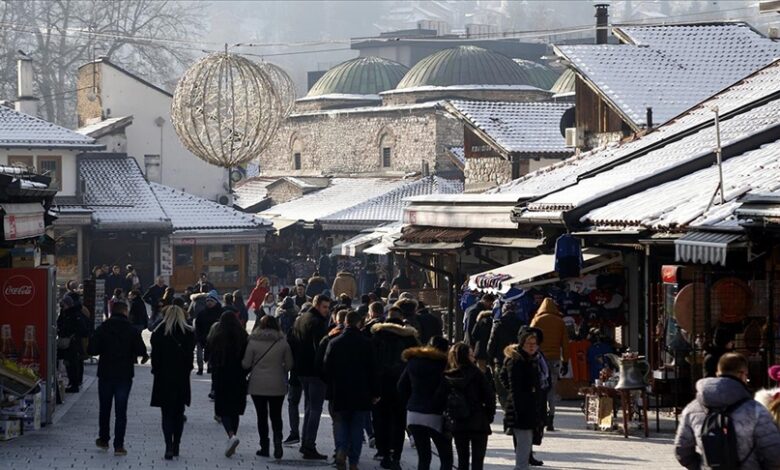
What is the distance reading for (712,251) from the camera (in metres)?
15.2

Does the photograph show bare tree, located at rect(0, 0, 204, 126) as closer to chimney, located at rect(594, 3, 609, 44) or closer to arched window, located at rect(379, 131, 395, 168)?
arched window, located at rect(379, 131, 395, 168)

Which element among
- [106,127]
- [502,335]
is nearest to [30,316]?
[502,335]

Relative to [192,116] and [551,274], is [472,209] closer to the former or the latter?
[551,274]

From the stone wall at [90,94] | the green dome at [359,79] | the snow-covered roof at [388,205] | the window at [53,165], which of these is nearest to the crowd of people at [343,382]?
the window at [53,165]

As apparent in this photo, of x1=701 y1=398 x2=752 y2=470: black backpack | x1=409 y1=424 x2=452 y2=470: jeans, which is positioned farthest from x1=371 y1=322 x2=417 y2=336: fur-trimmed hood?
x1=701 y1=398 x2=752 y2=470: black backpack

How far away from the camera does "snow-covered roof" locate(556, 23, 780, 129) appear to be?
31.0 metres

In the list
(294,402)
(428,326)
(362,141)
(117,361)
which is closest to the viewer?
(117,361)

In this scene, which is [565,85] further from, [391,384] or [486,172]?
[391,384]

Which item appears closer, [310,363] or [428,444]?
[428,444]

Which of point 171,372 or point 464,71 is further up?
point 464,71

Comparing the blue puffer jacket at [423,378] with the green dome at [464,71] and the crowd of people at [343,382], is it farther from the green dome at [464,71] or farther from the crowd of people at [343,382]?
the green dome at [464,71]

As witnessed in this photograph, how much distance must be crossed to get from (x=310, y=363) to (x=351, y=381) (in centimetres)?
124

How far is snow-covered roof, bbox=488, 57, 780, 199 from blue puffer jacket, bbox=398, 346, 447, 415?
394 inches

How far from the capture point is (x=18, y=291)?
17.8m
